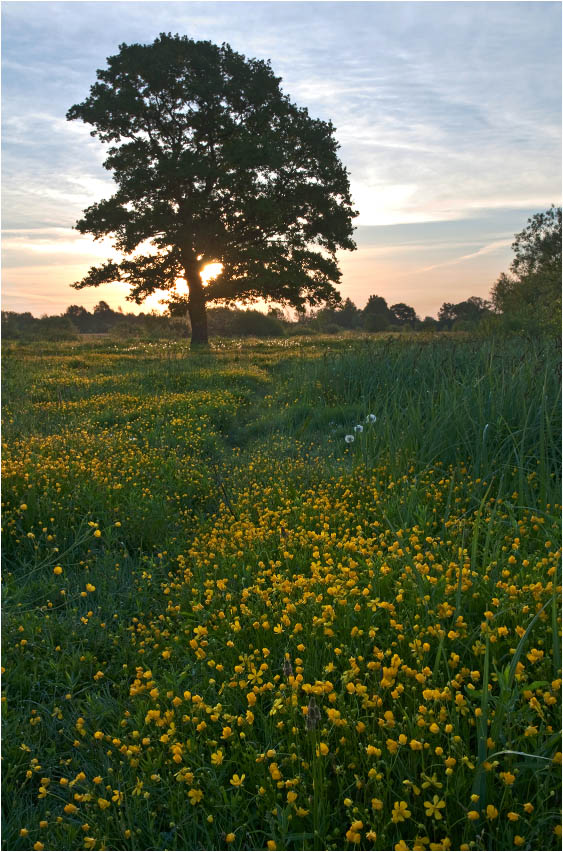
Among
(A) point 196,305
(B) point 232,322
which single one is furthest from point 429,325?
(B) point 232,322

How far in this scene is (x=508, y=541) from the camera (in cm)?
372

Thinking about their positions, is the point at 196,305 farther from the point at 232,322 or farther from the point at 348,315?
the point at 348,315

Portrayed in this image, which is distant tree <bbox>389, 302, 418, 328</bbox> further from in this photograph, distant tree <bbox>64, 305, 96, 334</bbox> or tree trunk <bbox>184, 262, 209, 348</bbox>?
→ tree trunk <bbox>184, 262, 209, 348</bbox>

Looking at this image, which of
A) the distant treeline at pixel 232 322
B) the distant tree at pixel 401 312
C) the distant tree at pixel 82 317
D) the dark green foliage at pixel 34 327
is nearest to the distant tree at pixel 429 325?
the distant treeline at pixel 232 322

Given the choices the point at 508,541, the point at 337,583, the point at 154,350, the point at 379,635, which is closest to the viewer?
the point at 379,635

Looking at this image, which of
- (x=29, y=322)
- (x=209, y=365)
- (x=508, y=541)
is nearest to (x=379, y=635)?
(x=508, y=541)

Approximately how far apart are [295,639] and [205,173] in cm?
2240

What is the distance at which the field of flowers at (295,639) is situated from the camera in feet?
6.97

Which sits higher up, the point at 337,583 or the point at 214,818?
the point at 337,583

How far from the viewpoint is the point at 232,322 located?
4422cm

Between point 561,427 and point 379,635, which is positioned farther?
point 561,427

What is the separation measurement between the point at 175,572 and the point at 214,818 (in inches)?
92.8

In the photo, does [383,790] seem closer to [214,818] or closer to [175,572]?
[214,818]

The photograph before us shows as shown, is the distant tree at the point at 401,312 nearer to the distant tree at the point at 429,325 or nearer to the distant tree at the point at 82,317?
the distant tree at the point at 429,325
